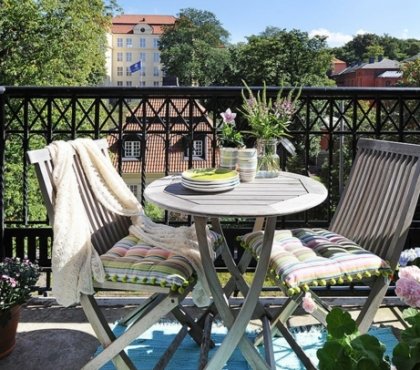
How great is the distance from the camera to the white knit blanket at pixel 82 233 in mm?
1727

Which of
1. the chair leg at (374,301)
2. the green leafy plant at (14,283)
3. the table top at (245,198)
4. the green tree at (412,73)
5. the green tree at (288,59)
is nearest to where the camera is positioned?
the table top at (245,198)

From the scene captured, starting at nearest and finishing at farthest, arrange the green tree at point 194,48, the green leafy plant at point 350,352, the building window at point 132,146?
the green leafy plant at point 350,352
the building window at point 132,146
the green tree at point 194,48

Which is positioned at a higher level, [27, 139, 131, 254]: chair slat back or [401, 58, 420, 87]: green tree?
[401, 58, 420, 87]: green tree

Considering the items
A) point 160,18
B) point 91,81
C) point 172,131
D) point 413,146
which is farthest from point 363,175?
point 160,18

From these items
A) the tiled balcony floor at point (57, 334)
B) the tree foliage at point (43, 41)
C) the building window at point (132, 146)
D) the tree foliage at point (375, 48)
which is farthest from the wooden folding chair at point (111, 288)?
the tree foliage at point (375, 48)

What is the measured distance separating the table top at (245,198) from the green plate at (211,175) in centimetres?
5

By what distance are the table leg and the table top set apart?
0.30ft

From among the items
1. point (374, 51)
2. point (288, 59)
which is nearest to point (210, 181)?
point (288, 59)

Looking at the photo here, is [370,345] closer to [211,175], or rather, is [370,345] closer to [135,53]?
[211,175]

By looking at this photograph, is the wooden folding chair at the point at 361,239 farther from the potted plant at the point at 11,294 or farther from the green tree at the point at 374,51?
the green tree at the point at 374,51

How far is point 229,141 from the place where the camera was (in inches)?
85.4

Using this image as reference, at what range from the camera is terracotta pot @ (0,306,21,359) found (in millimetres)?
2078

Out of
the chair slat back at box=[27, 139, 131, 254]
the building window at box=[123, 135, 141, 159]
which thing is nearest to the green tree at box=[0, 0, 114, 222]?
the building window at box=[123, 135, 141, 159]

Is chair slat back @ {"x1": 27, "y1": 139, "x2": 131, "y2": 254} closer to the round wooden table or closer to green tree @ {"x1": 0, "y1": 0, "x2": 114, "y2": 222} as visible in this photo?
the round wooden table
